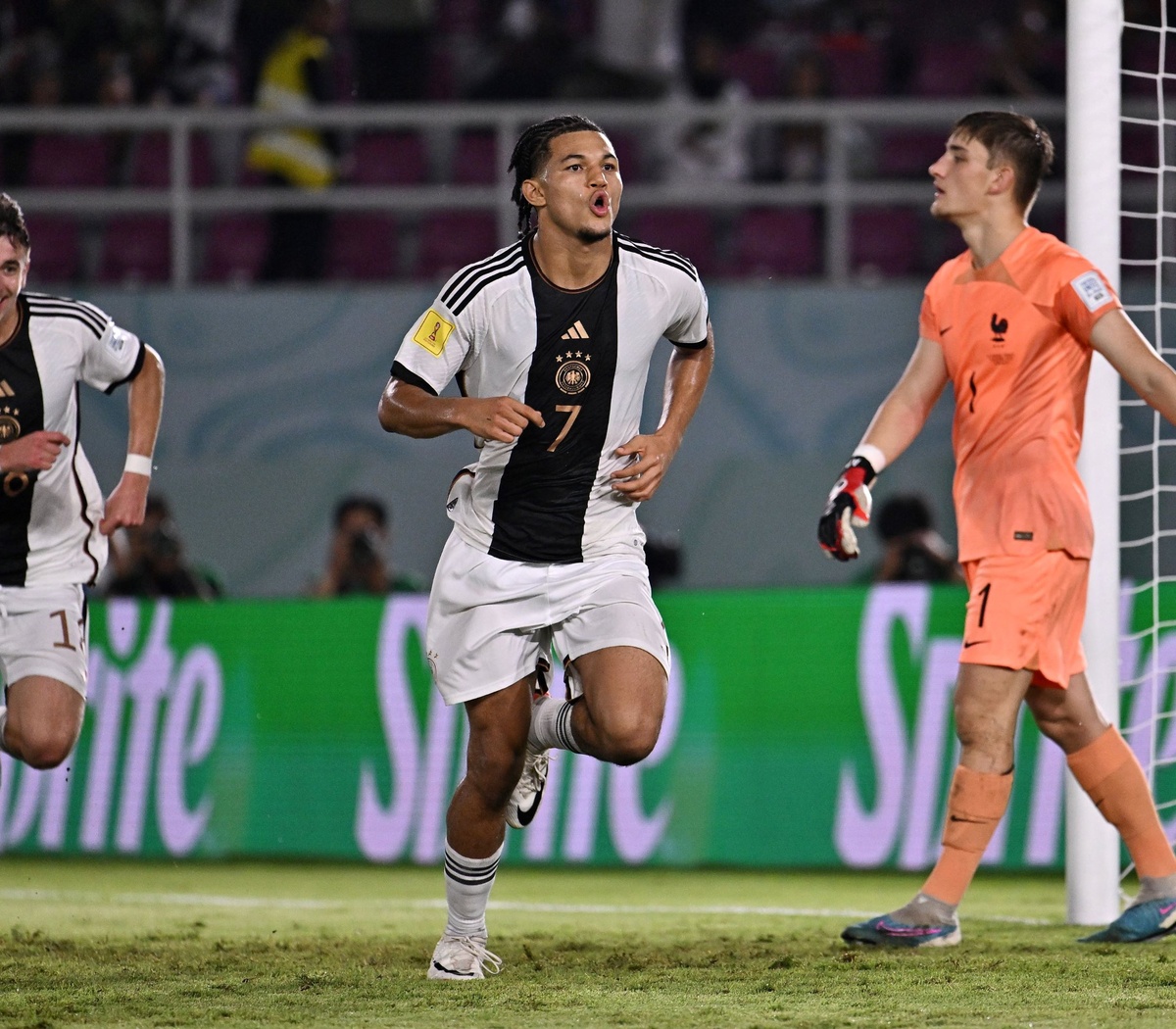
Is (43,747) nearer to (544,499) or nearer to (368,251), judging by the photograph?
(544,499)

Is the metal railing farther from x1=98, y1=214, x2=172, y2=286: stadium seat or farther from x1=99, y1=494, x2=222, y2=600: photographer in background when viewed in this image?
x1=99, y1=494, x2=222, y2=600: photographer in background

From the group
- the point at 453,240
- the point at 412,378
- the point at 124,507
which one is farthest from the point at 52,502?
→ the point at 453,240

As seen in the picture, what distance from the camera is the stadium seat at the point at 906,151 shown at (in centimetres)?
1203

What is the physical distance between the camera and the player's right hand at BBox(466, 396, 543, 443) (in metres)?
4.65

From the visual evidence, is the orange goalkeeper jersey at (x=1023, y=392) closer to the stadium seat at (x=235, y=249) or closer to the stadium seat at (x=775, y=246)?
the stadium seat at (x=775, y=246)

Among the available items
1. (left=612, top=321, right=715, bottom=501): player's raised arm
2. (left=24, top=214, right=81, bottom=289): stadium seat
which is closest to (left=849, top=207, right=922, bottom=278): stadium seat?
(left=24, top=214, right=81, bottom=289): stadium seat

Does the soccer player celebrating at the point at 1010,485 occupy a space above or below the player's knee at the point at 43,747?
above

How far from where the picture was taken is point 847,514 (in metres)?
5.16

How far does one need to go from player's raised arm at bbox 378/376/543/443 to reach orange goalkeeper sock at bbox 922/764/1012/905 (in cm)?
167

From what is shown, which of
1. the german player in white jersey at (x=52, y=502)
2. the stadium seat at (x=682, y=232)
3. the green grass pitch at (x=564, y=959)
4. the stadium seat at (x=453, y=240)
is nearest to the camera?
the green grass pitch at (x=564, y=959)

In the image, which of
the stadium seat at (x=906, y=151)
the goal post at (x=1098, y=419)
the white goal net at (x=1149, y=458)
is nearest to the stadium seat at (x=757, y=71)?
the stadium seat at (x=906, y=151)

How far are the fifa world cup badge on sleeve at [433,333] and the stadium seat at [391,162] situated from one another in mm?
7535

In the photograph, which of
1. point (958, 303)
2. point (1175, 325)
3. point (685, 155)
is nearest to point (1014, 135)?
point (958, 303)

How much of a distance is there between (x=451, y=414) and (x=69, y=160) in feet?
29.0
